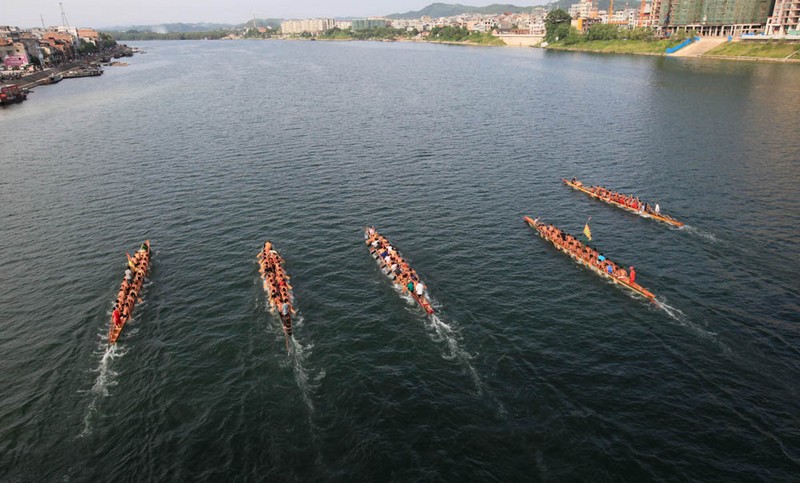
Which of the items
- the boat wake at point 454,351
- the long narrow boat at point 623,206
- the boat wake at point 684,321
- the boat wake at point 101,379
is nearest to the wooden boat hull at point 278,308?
the boat wake at point 454,351

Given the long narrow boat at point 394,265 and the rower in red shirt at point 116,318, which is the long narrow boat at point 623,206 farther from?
the rower in red shirt at point 116,318

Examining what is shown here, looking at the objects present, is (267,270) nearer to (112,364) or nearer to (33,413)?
(112,364)

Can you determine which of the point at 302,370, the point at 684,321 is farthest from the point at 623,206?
the point at 302,370

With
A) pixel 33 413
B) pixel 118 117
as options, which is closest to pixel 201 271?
pixel 33 413

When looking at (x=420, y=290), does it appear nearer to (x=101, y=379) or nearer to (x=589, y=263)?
(x=589, y=263)

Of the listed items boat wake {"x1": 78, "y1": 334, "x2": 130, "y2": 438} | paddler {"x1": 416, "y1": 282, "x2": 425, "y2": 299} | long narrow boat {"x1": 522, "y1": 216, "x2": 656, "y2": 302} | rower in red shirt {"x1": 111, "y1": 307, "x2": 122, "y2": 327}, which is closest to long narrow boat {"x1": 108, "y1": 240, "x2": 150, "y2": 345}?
rower in red shirt {"x1": 111, "y1": 307, "x2": 122, "y2": 327}

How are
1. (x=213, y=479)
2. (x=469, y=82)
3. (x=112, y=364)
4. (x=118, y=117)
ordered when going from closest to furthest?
1. (x=213, y=479)
2. (x=112, y=364)
3. (x=118, y=117)
4. (x=469, y=82)
